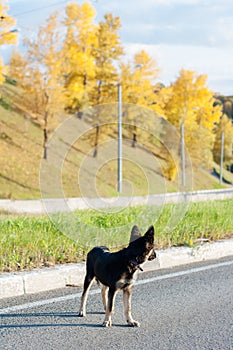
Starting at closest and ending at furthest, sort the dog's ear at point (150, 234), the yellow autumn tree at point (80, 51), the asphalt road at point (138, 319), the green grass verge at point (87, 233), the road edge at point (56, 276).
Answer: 1. the asphalt road at point (138, 319)
2. the dog's ear at point (150, 234)
3. the road edge at point (56, 276)
4. the green grass verge at point (87, 233)
5. the yellow autumn tree at point (80, 51)

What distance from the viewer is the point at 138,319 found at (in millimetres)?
5375

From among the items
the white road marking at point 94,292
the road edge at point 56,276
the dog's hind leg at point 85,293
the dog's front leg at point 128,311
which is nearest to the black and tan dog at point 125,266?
the dog's front leg at point 128,311

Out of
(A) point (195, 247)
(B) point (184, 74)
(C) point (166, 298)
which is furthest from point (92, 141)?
(C) point (166, 298)

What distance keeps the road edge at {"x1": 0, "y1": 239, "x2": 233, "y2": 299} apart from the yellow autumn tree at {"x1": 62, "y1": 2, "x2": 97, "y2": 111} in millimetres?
→ 29466

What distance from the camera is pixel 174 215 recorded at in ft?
37.1

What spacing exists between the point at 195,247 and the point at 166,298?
2.72 m

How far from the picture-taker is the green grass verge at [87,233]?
7.21 meters

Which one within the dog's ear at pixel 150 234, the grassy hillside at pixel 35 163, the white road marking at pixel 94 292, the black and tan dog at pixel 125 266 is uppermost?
the dog's ear at pixel 150 234

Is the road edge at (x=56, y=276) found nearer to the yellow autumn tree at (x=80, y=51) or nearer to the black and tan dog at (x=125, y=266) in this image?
the black and tan dog at (x=125, y=266)

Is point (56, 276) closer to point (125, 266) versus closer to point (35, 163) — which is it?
point (125, 266)

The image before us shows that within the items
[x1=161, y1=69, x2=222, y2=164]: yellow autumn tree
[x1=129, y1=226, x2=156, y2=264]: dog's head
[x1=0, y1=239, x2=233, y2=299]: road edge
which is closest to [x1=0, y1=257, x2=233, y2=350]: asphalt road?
[x1=0, y1=239, x2=233, y2=299]: road edge

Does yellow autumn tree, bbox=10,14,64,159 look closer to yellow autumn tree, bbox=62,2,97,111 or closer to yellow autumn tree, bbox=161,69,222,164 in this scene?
yellow autumn tree, bbox=62,2,97,111

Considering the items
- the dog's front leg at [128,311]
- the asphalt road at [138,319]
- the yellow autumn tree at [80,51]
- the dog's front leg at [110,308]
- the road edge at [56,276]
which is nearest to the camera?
the asphalt road at [138,319]

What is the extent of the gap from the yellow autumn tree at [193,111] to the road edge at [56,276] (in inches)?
1546
